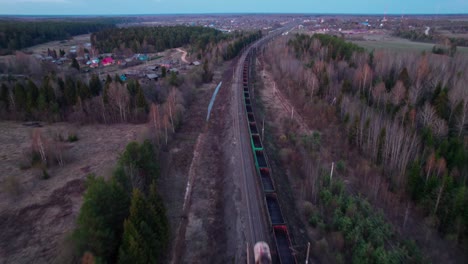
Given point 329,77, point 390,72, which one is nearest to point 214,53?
point 329,77

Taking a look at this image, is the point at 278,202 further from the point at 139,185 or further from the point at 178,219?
the point at 139,185

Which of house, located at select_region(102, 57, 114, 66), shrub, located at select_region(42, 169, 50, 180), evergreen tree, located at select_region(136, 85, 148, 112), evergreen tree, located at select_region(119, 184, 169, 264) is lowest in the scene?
shrub, located at select_region(42, 169, 50, 180)

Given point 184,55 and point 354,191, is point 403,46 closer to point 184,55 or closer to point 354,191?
point 184,55

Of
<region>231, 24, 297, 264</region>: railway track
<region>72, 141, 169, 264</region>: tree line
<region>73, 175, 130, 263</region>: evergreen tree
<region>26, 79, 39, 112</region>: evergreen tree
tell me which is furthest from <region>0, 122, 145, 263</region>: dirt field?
<region>231, 24, 297, 264</region>: railway track

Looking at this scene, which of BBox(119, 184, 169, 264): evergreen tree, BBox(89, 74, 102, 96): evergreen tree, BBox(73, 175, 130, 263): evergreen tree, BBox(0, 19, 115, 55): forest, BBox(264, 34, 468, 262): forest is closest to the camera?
BBox(119, 184, 169, 264): evergreen tree

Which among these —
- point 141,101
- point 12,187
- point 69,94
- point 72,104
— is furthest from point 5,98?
point 12,187

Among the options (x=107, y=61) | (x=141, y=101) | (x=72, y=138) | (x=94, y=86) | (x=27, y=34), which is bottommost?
(x=72, y=138)

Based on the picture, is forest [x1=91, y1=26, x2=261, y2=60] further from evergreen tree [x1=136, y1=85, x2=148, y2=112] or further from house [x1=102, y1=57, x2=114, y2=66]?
evergreen tree [x1=136, y1=85, x2=148, y2=112]
